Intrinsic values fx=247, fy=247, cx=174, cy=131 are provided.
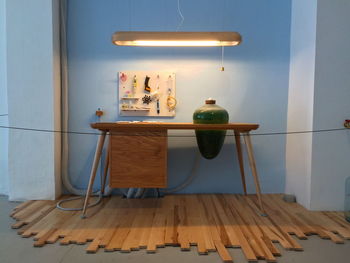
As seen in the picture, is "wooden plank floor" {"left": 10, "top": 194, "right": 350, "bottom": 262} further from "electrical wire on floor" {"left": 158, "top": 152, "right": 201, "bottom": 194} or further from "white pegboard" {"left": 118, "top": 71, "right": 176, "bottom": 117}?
"white pegboard" {"left": 118, "top": 71, "right": 176, "bottom": 117}

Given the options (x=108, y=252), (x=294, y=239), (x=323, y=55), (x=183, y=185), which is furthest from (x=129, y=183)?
(x=323, y=55)

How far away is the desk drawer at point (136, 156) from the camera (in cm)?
176

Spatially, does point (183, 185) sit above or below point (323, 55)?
below

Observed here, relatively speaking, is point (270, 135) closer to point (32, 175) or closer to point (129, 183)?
point (129, 183)

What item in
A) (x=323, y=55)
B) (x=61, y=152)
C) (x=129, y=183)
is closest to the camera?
(x=129, y=183)

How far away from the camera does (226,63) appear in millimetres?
2295

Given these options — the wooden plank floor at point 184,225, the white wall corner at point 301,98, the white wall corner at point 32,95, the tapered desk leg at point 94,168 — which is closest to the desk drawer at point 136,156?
the tapered desk leg at point 94,168

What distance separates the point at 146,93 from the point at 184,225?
1207 mm

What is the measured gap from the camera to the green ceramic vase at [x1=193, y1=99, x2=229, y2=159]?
1875 mm

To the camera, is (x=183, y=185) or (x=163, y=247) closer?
(x=163, y=247)

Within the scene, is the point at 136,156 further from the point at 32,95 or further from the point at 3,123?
the point at 3,123

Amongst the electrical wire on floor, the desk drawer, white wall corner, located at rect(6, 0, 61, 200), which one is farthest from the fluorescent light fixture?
the electrical wire on floor

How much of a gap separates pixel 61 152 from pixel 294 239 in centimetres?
197

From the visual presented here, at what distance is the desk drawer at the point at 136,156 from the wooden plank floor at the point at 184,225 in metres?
0.28
